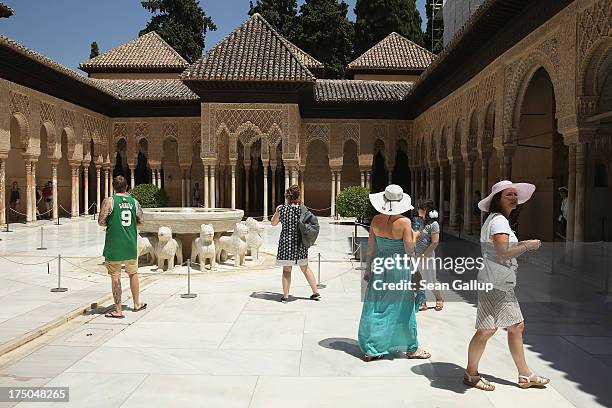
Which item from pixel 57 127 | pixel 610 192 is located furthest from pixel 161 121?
pixel 610 192

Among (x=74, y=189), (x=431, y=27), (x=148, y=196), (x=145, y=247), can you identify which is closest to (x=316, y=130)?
(x=148, y=196)

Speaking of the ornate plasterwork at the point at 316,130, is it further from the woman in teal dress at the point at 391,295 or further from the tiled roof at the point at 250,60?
the woman in teal dress at the point at 391,295

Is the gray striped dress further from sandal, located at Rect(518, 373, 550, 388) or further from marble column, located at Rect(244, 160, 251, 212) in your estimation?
marble column, located at Rect(244, 160, 251, 212)

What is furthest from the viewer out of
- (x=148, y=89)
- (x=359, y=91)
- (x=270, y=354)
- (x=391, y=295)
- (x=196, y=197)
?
(x=196, y=197)

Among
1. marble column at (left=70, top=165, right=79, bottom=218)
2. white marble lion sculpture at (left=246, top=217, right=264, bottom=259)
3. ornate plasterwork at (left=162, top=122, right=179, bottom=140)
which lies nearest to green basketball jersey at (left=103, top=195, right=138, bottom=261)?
white marble lion sculpture at (left=246, top=217, right=264, bottom=259)

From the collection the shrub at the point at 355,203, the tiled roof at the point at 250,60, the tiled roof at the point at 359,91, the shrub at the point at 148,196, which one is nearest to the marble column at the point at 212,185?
the shrub at the point at 148,196

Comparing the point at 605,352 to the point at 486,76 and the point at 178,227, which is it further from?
the point at 486,76

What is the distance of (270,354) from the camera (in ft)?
15.9

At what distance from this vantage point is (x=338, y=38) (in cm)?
4259

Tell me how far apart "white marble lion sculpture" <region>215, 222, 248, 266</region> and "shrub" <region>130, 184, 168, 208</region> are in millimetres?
12515

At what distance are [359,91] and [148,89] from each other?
9995 mm

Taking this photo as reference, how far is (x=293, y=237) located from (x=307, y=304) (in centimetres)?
86

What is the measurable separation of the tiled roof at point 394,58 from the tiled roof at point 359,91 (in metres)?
2.28

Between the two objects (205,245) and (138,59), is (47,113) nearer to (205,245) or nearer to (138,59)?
(138,59)
